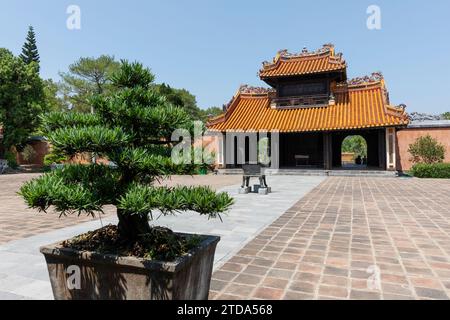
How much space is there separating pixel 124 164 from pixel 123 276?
800 mm

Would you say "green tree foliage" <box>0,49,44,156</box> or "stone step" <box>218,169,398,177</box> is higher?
"green tree foliage" <box>0,49,44,156</box>

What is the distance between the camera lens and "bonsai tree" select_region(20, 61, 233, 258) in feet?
6.69

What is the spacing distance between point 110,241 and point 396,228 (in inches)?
199

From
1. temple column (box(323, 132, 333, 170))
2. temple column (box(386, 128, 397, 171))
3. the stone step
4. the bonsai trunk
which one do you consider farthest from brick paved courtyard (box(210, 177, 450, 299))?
temple column (box(323, 132, 333, 170))

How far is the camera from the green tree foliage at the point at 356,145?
3916cm

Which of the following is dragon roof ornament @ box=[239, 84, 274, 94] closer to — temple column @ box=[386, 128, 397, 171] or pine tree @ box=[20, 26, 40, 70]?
temple column @ box=[386, 128, 397, 171]

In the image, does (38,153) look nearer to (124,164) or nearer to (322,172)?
(322,172)

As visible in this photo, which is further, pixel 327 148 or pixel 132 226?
pixel 327 148

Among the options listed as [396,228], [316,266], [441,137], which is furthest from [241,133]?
[316,266]

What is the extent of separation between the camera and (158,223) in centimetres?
605

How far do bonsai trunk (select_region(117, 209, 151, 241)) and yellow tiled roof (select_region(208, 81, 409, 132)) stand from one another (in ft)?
52.9

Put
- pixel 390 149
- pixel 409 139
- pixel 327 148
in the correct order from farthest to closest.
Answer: pixel 409 139 → pixel 327 148 → pixel 390 149

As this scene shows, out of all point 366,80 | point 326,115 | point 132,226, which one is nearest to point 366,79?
point 366,80

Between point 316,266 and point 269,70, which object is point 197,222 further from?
point 269,70
